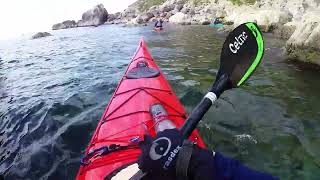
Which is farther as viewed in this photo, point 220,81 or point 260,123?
point 260,123

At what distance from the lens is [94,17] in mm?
58844

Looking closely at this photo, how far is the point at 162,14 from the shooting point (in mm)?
51156

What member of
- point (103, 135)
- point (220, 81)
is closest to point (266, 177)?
point (220, 81)

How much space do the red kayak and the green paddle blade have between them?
100 cm

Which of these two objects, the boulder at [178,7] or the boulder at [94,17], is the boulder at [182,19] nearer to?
the boulder at [178,7]

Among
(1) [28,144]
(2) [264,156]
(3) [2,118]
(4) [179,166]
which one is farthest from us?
(3) [2,118]

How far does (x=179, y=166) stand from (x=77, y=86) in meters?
7.82

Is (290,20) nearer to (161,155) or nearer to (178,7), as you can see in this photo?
(161,155)

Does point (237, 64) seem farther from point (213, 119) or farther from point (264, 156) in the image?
point (213, 119)

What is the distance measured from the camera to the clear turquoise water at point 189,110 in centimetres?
483

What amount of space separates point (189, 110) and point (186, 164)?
4.64 meters

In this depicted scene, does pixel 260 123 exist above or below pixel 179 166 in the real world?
below

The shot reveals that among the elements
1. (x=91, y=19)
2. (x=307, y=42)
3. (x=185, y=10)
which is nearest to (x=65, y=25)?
(x=91, y=19)

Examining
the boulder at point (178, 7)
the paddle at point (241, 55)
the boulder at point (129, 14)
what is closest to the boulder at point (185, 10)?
the boulder at point (178, 7)
